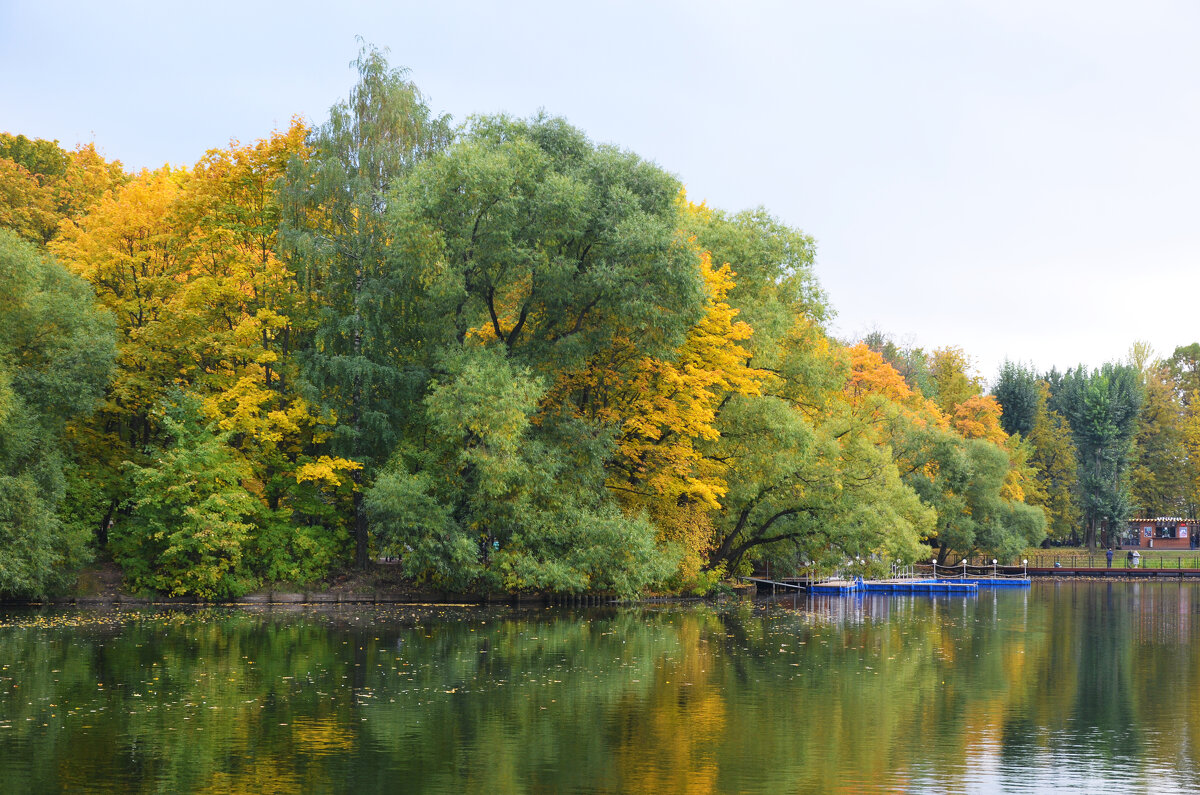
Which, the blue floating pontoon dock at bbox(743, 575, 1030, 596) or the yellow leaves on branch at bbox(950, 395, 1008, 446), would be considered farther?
the yellow leaves on branch at bbox(950, 395, 1008, 446)

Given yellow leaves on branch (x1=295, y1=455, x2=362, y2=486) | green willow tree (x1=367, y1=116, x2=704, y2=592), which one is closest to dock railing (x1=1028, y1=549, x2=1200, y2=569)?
green willow tree (x1=367, y1=116, x2=704, y2=592)

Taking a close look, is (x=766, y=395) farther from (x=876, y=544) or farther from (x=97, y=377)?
(x=97, y=377)

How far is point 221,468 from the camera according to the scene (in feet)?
136

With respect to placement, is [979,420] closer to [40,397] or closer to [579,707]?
[40,397]

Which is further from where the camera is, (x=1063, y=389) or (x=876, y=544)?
(x=1063, y=389)

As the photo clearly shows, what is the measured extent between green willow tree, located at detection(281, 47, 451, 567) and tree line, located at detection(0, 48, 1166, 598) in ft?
0.39

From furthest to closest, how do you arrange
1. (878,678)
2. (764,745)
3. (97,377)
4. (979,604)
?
(979,604), (97,377), (878,678), (764,745)

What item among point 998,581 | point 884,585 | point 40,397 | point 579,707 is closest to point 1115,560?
point 998,581

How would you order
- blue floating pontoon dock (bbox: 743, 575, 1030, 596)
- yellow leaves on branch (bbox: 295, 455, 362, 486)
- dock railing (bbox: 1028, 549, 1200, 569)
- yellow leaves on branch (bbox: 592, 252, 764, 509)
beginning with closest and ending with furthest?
yellow leaves on branch (bbox: 295, 455, 362, 486), yellow leaves on branch (bbox: 592, 252, 764, 509), blue floating pontoon dock (bbox: 743, 575, 1030, 596), dock railing (bbox: 1028, 549, 1200, 569)

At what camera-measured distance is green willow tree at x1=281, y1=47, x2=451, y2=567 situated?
139 ft

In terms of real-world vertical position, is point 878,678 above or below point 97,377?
below

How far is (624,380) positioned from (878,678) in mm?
22013

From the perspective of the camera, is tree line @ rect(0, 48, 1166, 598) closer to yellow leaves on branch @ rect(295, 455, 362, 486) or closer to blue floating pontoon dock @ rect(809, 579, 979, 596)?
yellow leaves on branch @ rect(295, 455, 362, 486)

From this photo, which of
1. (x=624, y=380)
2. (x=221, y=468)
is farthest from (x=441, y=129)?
(x=221, y=468)
